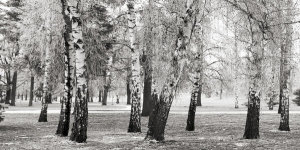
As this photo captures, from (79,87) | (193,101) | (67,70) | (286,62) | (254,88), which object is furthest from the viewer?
(193,101)

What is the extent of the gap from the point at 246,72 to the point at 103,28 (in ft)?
42.0

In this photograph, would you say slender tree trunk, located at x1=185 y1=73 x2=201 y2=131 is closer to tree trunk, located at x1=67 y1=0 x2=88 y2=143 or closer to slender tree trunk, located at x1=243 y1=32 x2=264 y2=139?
slender tree trunk, located at x1=243 y1=32 x2=264 y2=139

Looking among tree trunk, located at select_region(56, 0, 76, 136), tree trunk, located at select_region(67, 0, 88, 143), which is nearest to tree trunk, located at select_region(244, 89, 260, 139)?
tree trunk, located at select_region(67, 0, 88, 143)

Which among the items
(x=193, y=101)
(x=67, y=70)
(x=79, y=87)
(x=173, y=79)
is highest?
(x=67, y=70)

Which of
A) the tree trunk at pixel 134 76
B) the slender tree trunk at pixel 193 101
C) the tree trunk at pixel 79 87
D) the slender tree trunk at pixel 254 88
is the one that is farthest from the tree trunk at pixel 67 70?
the slender tree trunk at pixel 254 88

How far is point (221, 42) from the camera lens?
19.2 meters

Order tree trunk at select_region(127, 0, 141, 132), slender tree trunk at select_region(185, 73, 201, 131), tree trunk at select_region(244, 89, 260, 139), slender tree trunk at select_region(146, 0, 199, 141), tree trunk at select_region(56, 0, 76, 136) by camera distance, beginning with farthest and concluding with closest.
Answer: slender tree trunk at select_region(185, 73, 201, 131)
tree trunk at select_region(127, 0, 141, 132)
tree trunk at select_region(56, 0, 76, 136)
tree trunk at select_region(244, 89, 260, 139)
slender tree trunk at select_region(146, 0, 199, 141)

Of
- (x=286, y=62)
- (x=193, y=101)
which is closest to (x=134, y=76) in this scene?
(x=193, y=101)

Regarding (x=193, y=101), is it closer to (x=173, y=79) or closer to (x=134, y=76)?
(x=134, y=76)

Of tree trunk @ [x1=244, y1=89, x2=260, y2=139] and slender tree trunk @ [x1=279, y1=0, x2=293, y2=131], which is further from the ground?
slender tree trunk @ [x1=279, y1=0, x2=293, y2=131]

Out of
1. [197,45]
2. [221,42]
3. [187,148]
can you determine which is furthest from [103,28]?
[187,148]

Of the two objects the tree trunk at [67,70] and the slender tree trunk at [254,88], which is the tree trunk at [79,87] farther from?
the slender tree trunk at [254,88]

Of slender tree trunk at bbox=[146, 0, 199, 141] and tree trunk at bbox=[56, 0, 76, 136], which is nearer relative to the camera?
slender tree trunk at bbox=[146, 0, 199, 141]

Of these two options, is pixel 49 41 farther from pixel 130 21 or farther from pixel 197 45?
pixel 197 45
